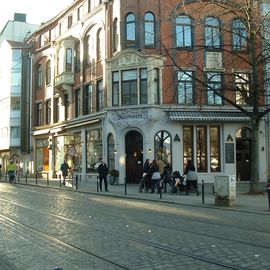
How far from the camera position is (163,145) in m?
33.6

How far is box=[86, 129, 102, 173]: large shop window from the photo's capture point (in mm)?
36594

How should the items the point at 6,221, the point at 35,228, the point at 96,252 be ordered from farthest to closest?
1. the point at 6,221
2. the point at 35,228
3. the point at 96,252

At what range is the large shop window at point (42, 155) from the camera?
4722 cm

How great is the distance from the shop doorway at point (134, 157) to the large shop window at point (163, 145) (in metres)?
1.12

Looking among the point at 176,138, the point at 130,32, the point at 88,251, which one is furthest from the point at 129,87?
the point at 88,251

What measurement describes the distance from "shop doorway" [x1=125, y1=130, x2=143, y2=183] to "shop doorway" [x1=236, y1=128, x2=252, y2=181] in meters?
6.99

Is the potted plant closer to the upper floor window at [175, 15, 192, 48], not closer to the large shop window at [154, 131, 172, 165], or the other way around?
the large shop window at [154, 131, 172, 165]

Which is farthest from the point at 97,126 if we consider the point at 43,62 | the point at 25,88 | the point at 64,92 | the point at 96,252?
the point at 96,252

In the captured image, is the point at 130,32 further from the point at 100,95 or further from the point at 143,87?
the point at 100,95

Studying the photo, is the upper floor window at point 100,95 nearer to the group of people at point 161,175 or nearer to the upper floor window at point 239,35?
the upper floor window at point 239,35

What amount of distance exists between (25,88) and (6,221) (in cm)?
4478

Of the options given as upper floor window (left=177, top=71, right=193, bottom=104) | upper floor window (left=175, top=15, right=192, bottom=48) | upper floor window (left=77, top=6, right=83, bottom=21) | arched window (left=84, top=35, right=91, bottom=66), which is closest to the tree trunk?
upper floor window (left=177, top=71, right=193, bottom=104)

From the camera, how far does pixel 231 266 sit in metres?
7.69

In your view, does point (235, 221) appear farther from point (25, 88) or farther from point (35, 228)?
point (25, 88)
